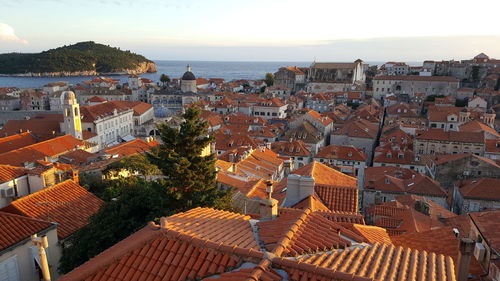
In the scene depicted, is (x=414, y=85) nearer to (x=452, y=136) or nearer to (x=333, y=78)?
(x=333, y=78)

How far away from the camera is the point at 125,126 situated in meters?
55.8

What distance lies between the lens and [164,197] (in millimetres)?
11289

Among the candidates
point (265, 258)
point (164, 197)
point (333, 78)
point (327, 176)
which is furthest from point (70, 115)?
point (333, 78)

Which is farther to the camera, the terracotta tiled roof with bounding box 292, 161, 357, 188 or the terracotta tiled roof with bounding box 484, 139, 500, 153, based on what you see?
the terracotta tiled roof with bounding box 484, 139, 500, 153

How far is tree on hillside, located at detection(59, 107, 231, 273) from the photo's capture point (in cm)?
1030

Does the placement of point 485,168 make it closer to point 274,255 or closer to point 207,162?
point 207,162

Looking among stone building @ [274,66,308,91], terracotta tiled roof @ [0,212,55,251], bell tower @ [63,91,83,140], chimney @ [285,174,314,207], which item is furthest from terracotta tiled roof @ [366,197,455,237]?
stone building @ [274,66,308,91]

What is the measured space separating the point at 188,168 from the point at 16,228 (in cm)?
526

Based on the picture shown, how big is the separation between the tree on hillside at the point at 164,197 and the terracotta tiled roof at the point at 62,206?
102 centimetres

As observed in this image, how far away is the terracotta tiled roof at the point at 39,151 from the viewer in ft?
87.8

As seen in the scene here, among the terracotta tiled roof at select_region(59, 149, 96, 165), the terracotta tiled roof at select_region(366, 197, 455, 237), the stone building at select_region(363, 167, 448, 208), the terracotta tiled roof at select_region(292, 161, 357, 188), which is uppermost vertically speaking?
the terracotta tiled roof at select_region(292, 161, 357, 188)

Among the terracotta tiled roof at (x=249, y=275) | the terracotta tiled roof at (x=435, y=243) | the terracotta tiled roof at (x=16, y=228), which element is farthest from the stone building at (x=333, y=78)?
the terracotta tiled roof at (x=249, y=275)

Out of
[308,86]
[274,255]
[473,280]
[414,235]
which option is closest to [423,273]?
[274,255]

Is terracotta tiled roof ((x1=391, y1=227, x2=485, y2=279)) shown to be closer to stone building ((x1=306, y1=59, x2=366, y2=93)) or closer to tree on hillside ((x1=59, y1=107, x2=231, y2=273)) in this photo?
tree on hillside ((x1=59, y1=107, x2=231, y2=273))
